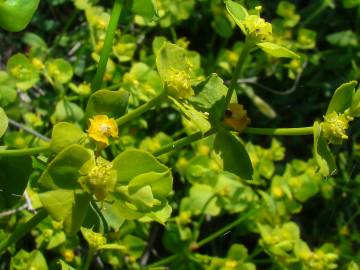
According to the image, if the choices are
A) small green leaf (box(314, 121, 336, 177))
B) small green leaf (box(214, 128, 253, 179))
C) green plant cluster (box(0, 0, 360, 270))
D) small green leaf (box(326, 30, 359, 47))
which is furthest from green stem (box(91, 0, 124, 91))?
small green leaf (box(326, 30, 359, 47))

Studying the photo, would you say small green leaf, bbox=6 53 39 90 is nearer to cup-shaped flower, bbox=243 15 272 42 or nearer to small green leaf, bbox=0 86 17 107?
small green leaf, bbox=0 86 17 107

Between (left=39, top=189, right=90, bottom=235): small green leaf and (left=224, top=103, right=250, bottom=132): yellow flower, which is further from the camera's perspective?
(left=224, top=103, right=250, bottom=132): yellow flower

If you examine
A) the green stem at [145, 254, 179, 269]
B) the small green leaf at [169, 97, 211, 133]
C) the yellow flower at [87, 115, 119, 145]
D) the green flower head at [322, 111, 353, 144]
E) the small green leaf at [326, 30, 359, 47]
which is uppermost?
the small green leaf at [169, 97, 211, 133]

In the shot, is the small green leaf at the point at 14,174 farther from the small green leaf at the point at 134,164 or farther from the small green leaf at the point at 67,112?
the small green leaf at the point at 67,112

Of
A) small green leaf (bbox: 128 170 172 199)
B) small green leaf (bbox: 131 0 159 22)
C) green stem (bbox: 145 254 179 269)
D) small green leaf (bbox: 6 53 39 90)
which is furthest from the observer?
small green leaf (bbox: 6 53 39 90)

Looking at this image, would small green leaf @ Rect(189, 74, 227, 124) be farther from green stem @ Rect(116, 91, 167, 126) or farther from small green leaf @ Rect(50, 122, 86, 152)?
A: small green leaf @ Rect(50, 122, 86, 152)

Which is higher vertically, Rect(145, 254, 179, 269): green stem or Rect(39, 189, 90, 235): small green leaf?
Rect(39, 189, 90, 235): small green leaf

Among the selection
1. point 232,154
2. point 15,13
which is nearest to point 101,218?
point 232,154

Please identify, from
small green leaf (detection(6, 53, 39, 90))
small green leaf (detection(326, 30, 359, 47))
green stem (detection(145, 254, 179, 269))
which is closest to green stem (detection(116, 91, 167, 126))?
green stem (detection(145, 254, 179, 269))

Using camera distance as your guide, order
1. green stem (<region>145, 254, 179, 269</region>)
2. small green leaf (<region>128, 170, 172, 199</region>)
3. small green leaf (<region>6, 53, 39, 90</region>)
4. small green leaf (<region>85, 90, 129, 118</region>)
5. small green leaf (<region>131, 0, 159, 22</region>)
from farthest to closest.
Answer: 1. small green leaf (<region>6, 53, 39, 90</region>)
2. green stem (<region>145, 254, 179, 269</region>)
3. small green leaf (<region>131, 0, 159, 22</region>)
4. small green leaf (<region>85, 90, 129, 118</region>)
5. small green leaf (<region>128, 170, 172, 199</region>)

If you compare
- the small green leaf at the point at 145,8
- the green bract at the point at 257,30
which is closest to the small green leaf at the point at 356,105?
the green bract at the point at 257,30
